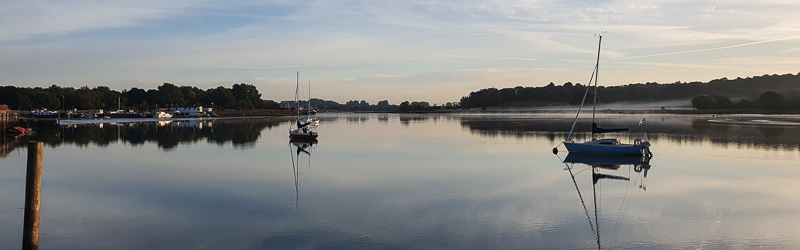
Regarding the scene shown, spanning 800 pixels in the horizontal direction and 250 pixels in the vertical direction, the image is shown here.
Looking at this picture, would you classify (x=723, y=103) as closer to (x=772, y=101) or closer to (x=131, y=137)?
(x=772, y=101)

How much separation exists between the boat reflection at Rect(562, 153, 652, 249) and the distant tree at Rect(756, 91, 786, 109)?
143m

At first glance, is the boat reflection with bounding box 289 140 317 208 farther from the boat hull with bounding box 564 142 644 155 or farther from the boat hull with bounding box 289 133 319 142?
the boat hull with bounding box 564 142 644 155

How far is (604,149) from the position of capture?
35125 millimetres

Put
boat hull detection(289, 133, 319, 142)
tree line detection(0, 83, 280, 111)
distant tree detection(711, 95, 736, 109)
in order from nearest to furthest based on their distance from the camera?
boat hull detection(289, 133, 319, 142) → tree line detection(0, 83, 280, 111) → distant tree detection(711, 95, 736, 109)

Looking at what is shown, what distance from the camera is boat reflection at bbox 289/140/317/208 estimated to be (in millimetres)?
22328

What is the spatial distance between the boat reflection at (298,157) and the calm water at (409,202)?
0.24 m

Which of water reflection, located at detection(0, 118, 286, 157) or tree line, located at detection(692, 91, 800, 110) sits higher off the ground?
tree line, located at detection(692, 91, 800, 110)

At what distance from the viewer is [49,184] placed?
2312cm

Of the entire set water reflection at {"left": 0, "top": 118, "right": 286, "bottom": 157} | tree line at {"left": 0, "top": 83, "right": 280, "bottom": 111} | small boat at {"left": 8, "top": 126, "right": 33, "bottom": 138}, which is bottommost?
water reflection at {"left": 0, "top": 118, "right": 286, "bottom": 157}

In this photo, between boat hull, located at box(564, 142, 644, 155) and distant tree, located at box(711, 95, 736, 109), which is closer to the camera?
boat hull, located at box(564, 142, 644, 155)

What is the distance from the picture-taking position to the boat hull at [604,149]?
3425 centimetres

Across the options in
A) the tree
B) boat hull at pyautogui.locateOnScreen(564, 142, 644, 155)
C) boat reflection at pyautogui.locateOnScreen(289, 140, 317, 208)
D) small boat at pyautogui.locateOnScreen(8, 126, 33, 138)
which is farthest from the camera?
the tree

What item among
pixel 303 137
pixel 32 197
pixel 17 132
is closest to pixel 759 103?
pixel 303 137

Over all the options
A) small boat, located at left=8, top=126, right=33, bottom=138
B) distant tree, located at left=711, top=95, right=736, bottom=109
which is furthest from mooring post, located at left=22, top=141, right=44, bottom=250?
distant tree, located at left=711, top=95, right=736, bottom=109
